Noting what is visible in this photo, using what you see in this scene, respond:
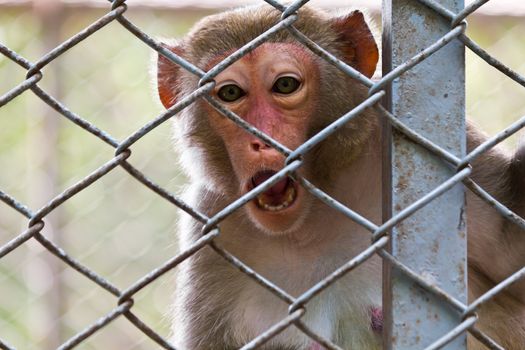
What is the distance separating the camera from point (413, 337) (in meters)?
1.88

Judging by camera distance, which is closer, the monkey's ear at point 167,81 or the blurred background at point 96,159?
the monkey's ear at point 167,81

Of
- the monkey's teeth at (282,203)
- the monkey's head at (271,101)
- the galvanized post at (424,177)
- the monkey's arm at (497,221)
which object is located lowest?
the monkey's arm at (497,221)

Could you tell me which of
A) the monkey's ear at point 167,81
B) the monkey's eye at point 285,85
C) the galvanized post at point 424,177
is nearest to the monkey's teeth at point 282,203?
the monkey's eye at point 285,85

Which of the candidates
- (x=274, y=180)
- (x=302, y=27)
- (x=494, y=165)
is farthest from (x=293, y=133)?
(x=274, y=180)

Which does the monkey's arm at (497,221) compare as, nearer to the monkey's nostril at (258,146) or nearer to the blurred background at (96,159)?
the monkey's nostril at (258,146)

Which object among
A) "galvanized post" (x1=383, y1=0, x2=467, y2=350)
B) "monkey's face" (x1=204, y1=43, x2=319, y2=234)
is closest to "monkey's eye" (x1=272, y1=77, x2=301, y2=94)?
"monkey's face" (x1=204, y1=43, x2=319, y2=234)

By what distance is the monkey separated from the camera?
2973mm

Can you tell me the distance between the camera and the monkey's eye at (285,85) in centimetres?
301

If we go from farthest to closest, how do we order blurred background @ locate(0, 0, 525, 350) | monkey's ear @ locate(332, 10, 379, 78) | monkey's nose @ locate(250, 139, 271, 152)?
1. blurred background @ locate(0, 0, 525, 350)
2. monkey's ear @ locate(332, 10, 379, 78)
3. monkey's nose @ locate(250, 139, 271, 152)

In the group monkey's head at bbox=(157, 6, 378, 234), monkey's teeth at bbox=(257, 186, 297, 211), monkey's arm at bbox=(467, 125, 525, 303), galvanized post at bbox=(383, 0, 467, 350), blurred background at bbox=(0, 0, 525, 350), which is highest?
galvanized post at bbox=(383, 0, 467, 350)

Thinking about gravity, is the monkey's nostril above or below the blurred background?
above

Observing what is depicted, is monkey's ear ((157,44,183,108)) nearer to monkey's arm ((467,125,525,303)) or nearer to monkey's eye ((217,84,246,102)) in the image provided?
monkey's eye ((217,84,246,102))

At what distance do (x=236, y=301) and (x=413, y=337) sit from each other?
5.07 ft

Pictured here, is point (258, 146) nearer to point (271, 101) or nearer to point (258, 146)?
point (258, 146)
